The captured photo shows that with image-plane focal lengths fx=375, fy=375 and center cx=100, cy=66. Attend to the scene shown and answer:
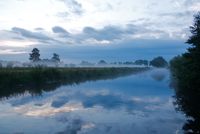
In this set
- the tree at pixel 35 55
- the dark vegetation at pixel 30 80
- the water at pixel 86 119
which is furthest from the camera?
the tree at pixel 35 55

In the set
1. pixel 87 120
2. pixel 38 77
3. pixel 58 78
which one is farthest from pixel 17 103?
pixel 58 78

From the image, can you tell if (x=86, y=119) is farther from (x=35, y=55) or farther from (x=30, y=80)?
(x=35, y=55)

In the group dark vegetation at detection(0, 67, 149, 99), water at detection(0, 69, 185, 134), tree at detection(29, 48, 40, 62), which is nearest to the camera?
water at detection(0, 69, 185, 134)

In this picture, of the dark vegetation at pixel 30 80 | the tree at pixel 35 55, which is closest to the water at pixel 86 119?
the dark vegetation at pixel 30 80

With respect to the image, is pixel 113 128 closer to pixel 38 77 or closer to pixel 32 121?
pixel 32 121

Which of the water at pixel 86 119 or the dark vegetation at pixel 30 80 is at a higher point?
the dark vegetation at pixel 30 80

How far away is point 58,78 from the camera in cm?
5797

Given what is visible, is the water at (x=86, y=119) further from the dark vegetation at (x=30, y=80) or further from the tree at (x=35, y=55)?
the tree at (x=35, y=55)

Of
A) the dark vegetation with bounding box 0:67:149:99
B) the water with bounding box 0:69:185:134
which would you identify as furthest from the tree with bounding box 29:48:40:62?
the water with bounding box 0:69:185:134

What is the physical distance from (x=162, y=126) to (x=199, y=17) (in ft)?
63.1

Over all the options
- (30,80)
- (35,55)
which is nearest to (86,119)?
(30,80)

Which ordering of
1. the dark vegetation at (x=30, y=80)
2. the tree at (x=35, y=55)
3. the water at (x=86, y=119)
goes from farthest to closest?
the tree at (x=35, y=55) → the dark vegetation at (x=30, y=80) → the water at (x=86, y=119)

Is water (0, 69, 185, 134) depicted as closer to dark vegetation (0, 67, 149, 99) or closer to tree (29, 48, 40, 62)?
dark vegetation (0, 67, 149, 99)

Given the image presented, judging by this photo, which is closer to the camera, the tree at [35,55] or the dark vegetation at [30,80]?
the dark vegetation at [30,80]
